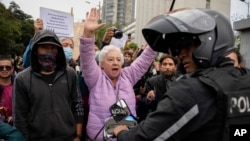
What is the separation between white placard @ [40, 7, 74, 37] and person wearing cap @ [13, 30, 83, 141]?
154 centimetres

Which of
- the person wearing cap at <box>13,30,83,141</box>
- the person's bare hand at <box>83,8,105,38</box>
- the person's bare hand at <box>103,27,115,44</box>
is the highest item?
the person's bare hand at <box>83,8,105,38</box>

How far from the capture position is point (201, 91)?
1.53 metres

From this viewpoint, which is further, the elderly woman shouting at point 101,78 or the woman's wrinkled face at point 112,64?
the woman's wrinkled face at point 112,64

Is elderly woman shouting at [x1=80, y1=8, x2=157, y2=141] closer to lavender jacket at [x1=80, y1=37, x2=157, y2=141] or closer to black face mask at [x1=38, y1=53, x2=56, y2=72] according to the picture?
lavender jacket at [x1=80, y1=37, x2=157, y2=141]

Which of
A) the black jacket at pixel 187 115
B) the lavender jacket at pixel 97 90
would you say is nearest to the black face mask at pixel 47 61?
the lavender jacket at pixel 97 90

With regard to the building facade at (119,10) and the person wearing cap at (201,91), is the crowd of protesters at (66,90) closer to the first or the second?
the person wearing cap at (201,91)

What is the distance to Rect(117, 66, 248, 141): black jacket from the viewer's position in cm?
150

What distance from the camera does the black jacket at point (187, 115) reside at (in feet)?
4.93

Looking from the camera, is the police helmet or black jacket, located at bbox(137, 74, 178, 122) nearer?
the police helmet

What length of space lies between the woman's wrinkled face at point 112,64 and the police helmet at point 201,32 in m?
1.60

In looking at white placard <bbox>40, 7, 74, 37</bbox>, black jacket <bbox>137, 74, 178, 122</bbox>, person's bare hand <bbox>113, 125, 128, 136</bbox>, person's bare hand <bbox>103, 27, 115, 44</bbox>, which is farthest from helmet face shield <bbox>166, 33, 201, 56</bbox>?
white placard <bbox>40, 7, 74, 37</bbox>

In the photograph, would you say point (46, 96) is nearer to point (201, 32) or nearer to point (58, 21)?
point (201, 32)

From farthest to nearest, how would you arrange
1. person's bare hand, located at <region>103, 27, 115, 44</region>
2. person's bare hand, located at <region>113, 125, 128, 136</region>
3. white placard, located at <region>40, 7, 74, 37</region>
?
white placard, located at <region>40, 7, 74, 37</region> → person's bare hand, located at <region>103, 27, 115, 44</region> → person's bare hand, located at <region>113, 125, 128, 136</region>

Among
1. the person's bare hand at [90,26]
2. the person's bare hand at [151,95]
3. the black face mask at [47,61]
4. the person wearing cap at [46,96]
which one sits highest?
the person's bare hand at [90,26]
